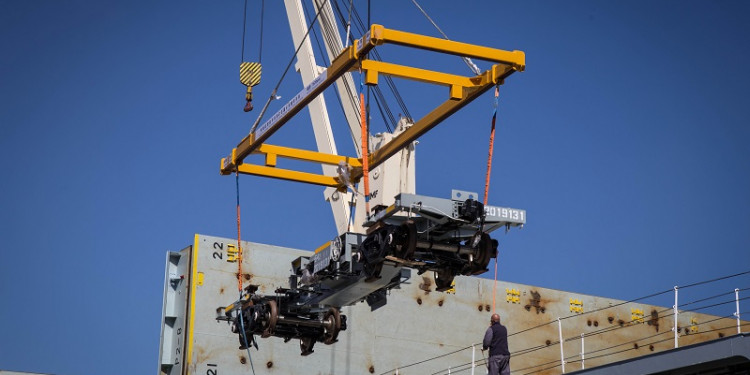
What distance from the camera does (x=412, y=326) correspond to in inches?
1395

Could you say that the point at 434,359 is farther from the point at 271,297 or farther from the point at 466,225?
the point at 466,225

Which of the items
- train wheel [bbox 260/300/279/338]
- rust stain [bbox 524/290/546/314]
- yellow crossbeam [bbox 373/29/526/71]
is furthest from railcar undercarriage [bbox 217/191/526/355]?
rust stain [bbox 524/290/546/314]

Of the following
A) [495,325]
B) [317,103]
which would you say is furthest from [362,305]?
[495,325]

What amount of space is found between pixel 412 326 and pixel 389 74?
1614cm

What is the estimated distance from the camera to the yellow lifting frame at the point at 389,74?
19.5 metres

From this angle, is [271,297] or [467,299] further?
[467,299]

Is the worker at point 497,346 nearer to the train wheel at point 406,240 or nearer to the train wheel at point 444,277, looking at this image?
the train wheel at point 444,277

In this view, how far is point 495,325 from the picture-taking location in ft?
71.2

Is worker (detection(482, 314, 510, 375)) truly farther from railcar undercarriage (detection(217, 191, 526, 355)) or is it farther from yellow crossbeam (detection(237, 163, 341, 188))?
yellow crossbeam (detection(237, 163, 341, 188))

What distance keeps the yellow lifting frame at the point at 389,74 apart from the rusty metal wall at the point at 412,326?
7275 mm

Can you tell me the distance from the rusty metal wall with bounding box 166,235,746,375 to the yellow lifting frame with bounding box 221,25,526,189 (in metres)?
7.27

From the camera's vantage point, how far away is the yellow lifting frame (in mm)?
19531

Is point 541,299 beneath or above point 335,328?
above

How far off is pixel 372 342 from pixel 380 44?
16.7 meters
